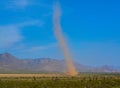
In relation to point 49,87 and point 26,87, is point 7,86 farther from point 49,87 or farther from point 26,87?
point 49,87

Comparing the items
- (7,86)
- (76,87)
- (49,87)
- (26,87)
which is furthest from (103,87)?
(7,86)

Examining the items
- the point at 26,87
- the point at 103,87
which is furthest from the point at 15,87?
the point at 103,87

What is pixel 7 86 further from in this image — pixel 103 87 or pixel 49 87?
pixel 103 87

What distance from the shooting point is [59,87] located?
7656 centimetres

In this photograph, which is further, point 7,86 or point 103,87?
point 7,86

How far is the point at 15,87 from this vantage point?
253 ft

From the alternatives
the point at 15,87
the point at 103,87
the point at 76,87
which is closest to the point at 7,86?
the point at 15,87

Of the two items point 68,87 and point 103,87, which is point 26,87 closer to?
point 68,87

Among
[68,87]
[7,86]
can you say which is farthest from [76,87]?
[7,86]

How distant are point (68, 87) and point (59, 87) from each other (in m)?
2.02

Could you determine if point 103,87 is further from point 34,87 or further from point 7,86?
point 7,86

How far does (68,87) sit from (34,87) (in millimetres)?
7906

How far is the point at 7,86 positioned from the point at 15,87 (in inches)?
155

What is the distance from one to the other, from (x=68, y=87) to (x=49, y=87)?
4279 millimetres
